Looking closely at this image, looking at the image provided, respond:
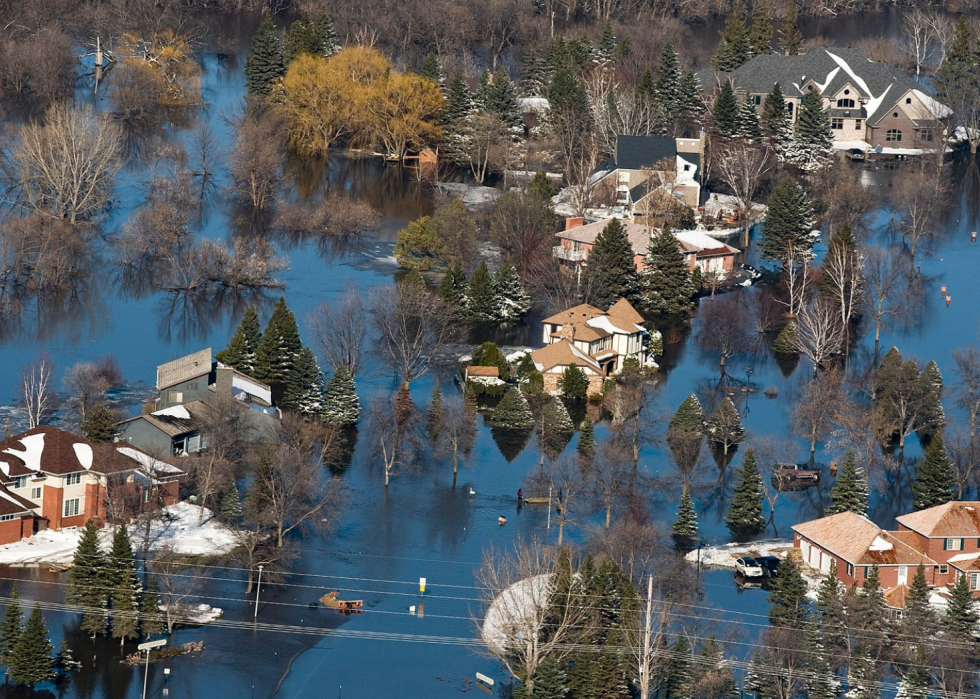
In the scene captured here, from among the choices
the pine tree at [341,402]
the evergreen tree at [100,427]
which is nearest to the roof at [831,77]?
the pine tree at [341,402]

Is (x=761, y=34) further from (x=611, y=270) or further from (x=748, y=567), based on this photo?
(x=748, y=567)

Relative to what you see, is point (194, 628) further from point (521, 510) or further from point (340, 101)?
point (340, 101)

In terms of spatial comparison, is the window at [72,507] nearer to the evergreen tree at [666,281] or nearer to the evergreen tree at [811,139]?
the evergreen tree at [666,281]

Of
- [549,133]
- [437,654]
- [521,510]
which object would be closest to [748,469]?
[521,510]

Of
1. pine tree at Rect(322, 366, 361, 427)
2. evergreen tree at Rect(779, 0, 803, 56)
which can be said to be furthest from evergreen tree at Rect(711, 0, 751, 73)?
pine tree at Rect(322, 366, 361, 427)

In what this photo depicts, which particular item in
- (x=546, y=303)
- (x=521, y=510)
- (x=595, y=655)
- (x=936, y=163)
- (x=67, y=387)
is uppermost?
(x=936, y=163)

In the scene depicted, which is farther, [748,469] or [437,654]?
[748,469]

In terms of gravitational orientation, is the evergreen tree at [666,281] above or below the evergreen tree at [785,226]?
below
